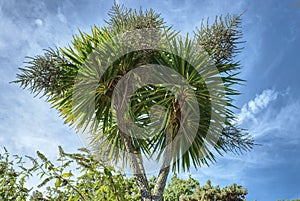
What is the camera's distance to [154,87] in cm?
477

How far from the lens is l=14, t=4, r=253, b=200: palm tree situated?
448 cm

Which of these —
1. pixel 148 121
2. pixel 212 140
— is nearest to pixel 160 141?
pixel 148 121

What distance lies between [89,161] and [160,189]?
8.85 feet

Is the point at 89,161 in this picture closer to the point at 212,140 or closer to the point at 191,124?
the point at 191,124

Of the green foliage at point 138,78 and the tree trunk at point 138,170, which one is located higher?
the green foliage at point 138,78

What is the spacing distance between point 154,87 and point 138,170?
4.11 feet

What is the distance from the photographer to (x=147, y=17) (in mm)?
4789

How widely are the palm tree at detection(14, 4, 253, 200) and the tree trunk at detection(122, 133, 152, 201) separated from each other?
13 millimetres

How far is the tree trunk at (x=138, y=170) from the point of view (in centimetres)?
424

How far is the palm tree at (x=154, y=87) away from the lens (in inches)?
176

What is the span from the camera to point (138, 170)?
175 inches

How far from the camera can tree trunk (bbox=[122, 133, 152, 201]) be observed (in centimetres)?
424

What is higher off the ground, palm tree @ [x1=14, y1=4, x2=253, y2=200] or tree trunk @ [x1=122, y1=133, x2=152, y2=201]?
palm tree @ [x1=14, y1=4, x2=253, y2=200]

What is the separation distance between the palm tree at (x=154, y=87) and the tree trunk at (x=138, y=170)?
0.04ft
